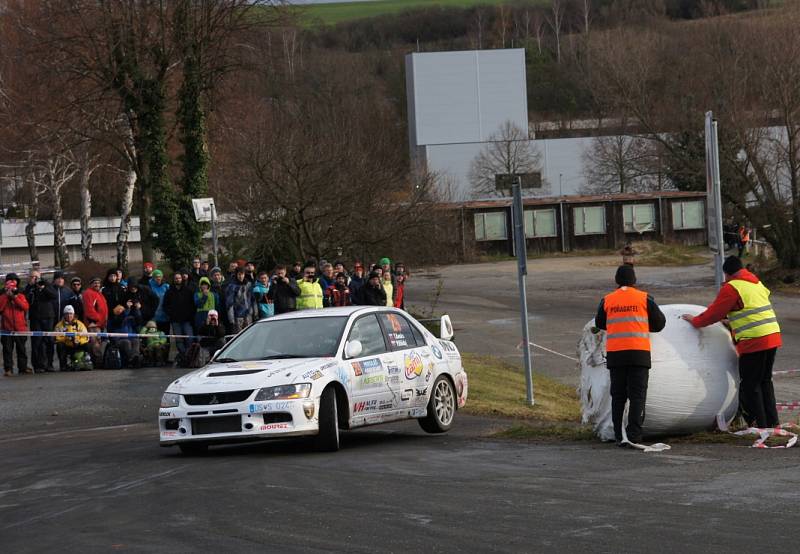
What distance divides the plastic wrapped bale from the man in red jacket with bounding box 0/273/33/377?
12.5 m

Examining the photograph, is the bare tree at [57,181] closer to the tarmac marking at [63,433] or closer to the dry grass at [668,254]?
the dry grass at [668,254]

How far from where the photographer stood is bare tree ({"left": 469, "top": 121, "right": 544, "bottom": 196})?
88.4 metres

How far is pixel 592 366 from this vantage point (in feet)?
44.7

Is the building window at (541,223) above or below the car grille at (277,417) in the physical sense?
above

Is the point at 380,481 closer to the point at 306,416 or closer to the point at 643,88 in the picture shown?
the point at 306,416

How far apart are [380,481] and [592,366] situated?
396cm

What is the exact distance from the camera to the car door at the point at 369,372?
13.4 meters

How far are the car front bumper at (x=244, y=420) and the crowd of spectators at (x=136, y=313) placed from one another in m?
10.0

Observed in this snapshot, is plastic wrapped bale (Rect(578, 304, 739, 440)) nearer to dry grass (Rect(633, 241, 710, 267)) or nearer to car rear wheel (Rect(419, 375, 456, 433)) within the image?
car rear wheel (Rect(419, 375, 456, 433))

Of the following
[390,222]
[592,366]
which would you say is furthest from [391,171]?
[592,366]

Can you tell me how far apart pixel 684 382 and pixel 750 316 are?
947 millimetres

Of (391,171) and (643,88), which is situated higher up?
(643,88)

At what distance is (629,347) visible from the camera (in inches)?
492

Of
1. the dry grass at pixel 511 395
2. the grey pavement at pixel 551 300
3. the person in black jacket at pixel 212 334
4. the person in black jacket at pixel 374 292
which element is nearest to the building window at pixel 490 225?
the grey pavement at pixel 551 300
